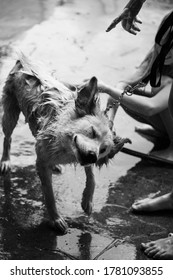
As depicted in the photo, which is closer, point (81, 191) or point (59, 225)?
point (59, 225)

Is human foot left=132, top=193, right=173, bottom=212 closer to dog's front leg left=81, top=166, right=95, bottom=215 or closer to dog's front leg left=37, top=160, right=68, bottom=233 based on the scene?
dog's front leg left=81, top=166, right=95, bottom=215

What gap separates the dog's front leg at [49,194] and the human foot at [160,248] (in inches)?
24.8

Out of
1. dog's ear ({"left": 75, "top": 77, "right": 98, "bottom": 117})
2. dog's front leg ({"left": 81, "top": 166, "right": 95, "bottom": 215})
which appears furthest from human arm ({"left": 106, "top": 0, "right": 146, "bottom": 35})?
dog's front leg ({"left": 81, "top": 166, "right": 95, "bottom": 215})

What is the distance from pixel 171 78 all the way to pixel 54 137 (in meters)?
1.63

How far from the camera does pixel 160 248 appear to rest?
3648 mm

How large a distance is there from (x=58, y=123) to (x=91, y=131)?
0.31 meters

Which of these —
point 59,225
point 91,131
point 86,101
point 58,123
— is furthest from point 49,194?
point 86,101

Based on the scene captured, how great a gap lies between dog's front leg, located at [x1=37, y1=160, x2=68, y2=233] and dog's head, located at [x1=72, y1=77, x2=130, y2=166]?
441 mm

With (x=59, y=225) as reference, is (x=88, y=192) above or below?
above

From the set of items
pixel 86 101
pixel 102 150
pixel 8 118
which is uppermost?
pixel 86 101

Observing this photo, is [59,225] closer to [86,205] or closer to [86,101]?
[86,205]

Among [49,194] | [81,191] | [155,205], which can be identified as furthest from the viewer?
[81,191]

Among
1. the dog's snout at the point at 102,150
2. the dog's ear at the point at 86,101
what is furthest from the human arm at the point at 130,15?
the dog's snout at the point at 102,150

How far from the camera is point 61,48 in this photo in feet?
22.2
